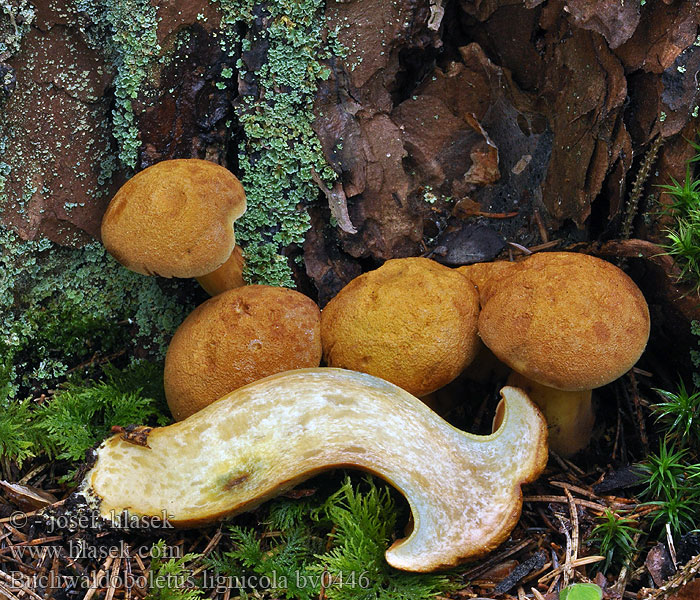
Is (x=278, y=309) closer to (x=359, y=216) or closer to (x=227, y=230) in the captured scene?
(x=227, y=230)

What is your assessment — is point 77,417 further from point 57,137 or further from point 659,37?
point 659,37

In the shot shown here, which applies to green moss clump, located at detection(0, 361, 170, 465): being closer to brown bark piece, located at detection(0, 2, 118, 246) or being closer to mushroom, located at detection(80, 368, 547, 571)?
mushroom, located at detection(80, 368, 547, 571)

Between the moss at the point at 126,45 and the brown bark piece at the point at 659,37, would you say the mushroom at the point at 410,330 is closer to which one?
the brown bark piece at the point at 659,37

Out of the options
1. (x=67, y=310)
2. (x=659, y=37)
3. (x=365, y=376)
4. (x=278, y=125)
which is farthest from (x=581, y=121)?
(x=67, y=310)

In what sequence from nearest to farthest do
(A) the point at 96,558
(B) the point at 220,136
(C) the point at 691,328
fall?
(A) the point at 96,558 → (C) the point at 691,328 → (B) the point at 220,136

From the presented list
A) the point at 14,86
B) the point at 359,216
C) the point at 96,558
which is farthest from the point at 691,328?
the point at 14,86

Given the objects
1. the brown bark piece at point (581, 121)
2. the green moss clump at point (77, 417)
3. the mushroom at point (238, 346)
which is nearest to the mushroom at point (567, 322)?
the brown bark piece at point (581, 121)
